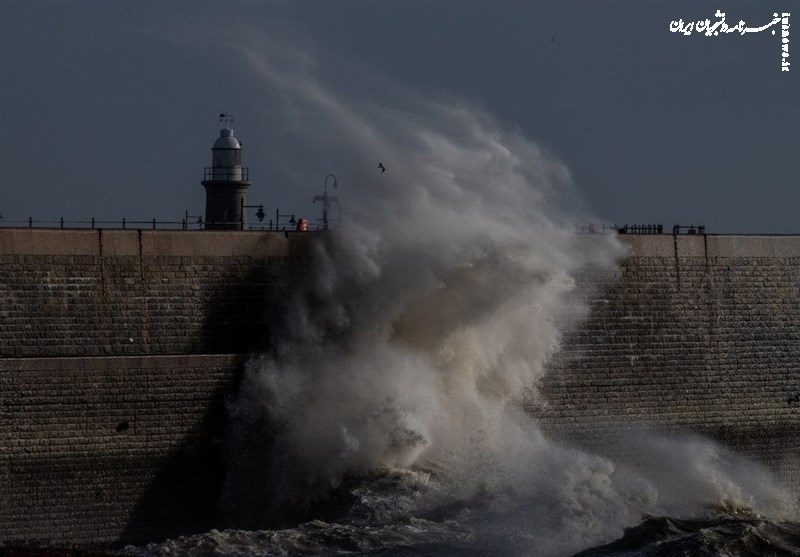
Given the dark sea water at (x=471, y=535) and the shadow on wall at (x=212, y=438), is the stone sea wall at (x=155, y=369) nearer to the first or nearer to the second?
the shadow on wall at (x=212, y=438)

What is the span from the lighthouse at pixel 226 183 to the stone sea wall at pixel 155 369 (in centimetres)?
906

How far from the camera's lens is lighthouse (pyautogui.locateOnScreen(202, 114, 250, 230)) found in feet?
108

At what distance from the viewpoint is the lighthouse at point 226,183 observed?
32812 millimetres

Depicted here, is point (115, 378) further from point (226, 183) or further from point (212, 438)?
point (226, 183)

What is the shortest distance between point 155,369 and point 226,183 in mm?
11726

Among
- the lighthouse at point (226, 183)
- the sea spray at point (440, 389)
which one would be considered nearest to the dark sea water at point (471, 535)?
the sea spray at point (440, 389)

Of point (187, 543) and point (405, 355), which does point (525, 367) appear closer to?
point (405, 355)

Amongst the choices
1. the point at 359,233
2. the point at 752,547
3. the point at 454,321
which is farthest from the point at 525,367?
the point at 752,547

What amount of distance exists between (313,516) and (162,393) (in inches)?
96.5

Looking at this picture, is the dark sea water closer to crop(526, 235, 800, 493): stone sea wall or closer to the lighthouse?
crop(526, 235, 800, 493): stone sea wall

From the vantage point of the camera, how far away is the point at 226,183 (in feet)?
108

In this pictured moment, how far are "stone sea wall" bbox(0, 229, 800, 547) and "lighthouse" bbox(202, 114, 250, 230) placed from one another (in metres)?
9.06

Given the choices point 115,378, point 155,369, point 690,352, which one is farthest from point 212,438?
point 690,352

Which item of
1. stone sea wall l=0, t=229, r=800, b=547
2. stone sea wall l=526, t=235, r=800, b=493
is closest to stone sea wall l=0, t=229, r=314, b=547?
stone sea wall l=0, t=229, r=800, b=547
